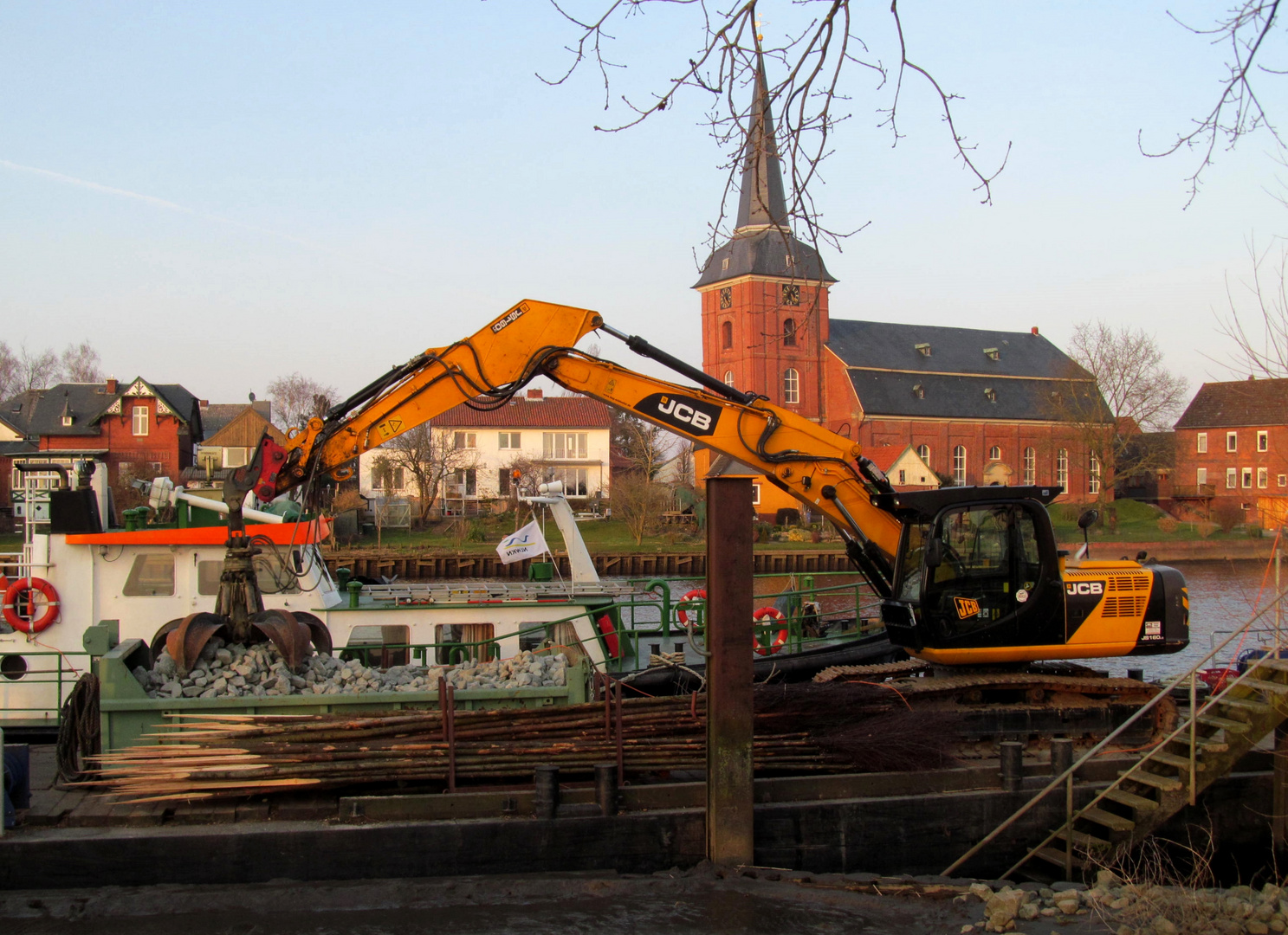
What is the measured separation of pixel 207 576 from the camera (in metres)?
13.0

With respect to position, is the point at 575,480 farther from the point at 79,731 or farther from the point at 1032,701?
the point at 79,731

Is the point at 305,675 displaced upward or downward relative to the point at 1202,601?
upward

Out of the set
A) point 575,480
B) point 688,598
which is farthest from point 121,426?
point 688,598

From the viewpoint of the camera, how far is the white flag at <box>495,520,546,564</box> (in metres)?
14.7

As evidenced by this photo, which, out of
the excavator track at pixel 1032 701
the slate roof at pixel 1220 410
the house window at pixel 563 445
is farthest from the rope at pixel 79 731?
the slate roof at pixel 1220 410

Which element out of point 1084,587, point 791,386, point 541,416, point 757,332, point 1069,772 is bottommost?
point 1069,772

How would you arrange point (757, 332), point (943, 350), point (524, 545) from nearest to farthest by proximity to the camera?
point (524, 545), point (757, 332), point (943, 350)

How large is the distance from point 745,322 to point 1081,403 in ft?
71.5

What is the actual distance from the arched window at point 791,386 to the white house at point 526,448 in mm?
11879

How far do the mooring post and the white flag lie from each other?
7.13 meters

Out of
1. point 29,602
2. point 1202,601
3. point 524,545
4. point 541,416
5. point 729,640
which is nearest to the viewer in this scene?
point 729,640

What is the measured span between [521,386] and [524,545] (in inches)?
193

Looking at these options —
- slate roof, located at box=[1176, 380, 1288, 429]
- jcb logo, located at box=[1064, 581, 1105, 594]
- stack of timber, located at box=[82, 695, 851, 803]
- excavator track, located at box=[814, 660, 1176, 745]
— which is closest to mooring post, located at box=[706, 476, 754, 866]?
stack of timber, located at box=[82, 695, 851, 803]

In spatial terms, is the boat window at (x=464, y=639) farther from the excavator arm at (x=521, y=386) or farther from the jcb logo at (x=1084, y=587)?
the jcb logo at (x=1084, y=587)
